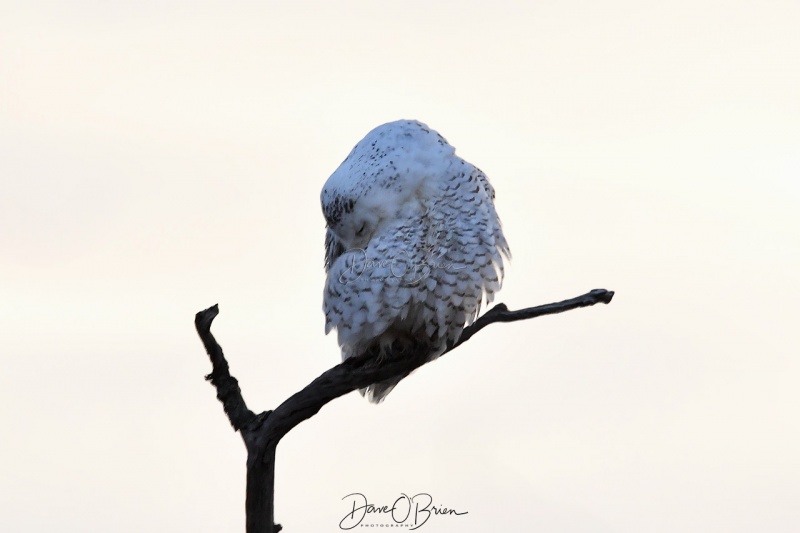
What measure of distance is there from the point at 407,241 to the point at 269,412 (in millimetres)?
787

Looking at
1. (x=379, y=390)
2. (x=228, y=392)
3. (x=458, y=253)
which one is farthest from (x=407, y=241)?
(x=228, y=392)

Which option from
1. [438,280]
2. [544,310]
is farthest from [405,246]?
[544,310]

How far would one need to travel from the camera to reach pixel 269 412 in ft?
15.2

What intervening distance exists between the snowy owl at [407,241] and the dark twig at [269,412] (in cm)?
9

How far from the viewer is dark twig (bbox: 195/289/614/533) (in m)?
4.58

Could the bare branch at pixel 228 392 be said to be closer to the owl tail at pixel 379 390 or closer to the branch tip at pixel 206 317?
the branch tip at pixel 206 317

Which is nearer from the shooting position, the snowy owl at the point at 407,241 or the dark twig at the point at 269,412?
the snowy owl at the point at 407,241

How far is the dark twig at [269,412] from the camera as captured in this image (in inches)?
180

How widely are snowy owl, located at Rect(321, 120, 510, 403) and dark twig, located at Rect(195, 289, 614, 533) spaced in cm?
9

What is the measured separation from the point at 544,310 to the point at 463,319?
1.26 feet

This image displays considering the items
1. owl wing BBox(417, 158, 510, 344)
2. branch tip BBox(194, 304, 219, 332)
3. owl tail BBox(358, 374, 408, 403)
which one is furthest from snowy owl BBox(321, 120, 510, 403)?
branch tip BBox(194, 304, 219, 332)

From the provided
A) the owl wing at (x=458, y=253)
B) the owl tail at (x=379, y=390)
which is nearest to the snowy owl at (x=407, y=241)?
the owl wing at (x=458, y=253)

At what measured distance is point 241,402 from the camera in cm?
465

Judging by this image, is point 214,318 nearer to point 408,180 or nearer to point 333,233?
point 333,233
